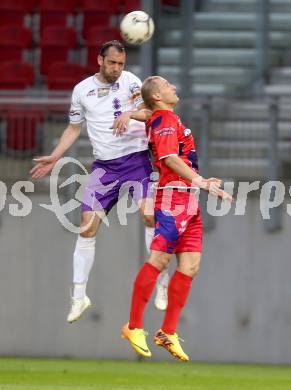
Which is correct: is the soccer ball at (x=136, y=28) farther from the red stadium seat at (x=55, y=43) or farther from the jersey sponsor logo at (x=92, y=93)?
the red stadium seat at (x=55, y=43)

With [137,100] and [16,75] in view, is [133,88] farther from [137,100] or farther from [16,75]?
[16,75]

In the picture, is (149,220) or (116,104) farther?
(149,220)

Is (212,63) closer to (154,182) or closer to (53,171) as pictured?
(53,171)

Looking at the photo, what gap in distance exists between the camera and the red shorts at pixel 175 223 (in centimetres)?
1248

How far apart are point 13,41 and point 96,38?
107cm

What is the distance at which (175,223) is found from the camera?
12492 mm

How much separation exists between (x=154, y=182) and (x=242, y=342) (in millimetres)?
4388

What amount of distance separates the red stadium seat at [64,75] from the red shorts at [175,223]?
636 centimetres

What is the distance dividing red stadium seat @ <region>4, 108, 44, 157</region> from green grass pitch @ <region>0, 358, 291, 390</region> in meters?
2.38

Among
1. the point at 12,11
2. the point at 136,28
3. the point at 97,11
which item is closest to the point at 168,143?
the point at 136,28

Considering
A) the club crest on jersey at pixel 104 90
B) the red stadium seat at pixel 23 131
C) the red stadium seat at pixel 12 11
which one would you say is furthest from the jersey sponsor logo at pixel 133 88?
the red stadium seat at pixel 12 11

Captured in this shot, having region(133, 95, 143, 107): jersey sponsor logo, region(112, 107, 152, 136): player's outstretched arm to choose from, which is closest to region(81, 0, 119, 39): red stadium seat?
region(133, 95, 143, 107): jersey sponsor logo

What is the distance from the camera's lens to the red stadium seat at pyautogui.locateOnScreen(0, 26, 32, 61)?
19.4m

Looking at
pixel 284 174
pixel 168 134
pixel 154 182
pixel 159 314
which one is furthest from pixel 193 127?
pixel 168 134
